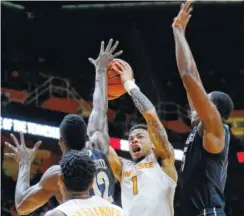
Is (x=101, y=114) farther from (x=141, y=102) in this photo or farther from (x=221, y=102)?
(x=221, y=102)

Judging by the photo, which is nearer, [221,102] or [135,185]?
[221,102]

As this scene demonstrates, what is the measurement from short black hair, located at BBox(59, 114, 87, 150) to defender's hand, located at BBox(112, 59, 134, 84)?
3.25 feet

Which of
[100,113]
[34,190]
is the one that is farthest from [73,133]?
[100,113]

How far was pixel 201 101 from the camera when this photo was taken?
3.83 metres

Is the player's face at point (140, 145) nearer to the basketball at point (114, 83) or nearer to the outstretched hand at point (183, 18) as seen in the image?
the basketball at point (114, 83)

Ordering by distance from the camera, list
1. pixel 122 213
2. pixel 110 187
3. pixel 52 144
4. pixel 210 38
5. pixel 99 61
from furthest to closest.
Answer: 1. pixel 210 38
2. pixel 52 144
3. pixel 99 61
4. pixel 110 187
5. pixel 122 213

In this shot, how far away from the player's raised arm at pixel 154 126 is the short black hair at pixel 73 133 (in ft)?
3.03

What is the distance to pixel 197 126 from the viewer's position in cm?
411

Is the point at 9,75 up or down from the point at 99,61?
up

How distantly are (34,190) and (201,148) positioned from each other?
1058mm

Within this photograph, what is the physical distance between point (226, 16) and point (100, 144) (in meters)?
12.6

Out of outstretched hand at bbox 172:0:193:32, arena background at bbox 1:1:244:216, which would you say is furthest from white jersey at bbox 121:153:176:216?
arena background at bbox 1:1:244:216

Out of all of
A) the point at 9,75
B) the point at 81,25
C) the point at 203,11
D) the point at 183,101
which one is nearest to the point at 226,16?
the point at 203,11

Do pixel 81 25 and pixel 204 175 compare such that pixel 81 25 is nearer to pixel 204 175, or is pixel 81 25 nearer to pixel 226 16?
pixel 226 16
